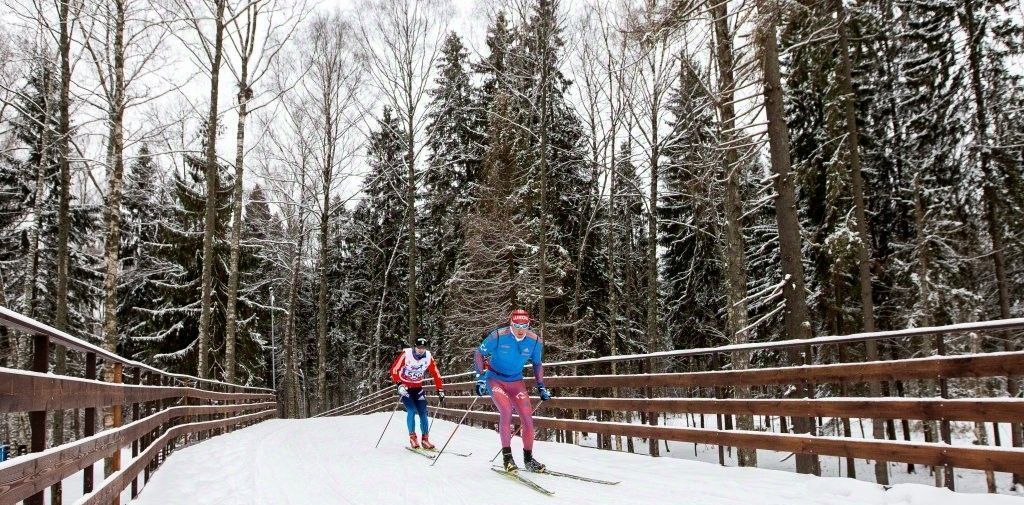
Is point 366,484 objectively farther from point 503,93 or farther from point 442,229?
point 442,229

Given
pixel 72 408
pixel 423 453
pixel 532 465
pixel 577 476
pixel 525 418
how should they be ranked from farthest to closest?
pixel 423 453
pixel 525 418
pixel 532 465
pixel 577 476
pixel 72 408

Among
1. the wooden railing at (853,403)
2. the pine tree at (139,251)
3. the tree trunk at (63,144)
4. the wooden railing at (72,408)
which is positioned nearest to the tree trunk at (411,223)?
the pine tree at (139,251)

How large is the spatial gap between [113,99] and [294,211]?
18109 millimetres

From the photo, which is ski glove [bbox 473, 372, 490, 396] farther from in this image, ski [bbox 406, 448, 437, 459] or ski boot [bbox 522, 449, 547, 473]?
ski [bbox 406, 448, 437, 459]

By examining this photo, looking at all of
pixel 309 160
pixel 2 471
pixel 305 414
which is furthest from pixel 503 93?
pixel 305 414

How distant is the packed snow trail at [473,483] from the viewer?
581 cm

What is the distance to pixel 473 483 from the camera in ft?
23.6

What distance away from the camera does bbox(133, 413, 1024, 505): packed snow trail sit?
19.1 feet

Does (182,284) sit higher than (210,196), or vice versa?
(210,196)

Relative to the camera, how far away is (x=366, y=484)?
7281 millimetres

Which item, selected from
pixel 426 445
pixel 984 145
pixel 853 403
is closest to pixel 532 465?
pixel 853 403

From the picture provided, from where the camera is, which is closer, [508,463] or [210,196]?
[508,463]

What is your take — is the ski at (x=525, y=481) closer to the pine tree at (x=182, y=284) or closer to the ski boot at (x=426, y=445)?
the ski boot at (x=426, y=445)

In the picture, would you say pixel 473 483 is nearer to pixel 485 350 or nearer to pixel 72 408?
pixel 485 350
